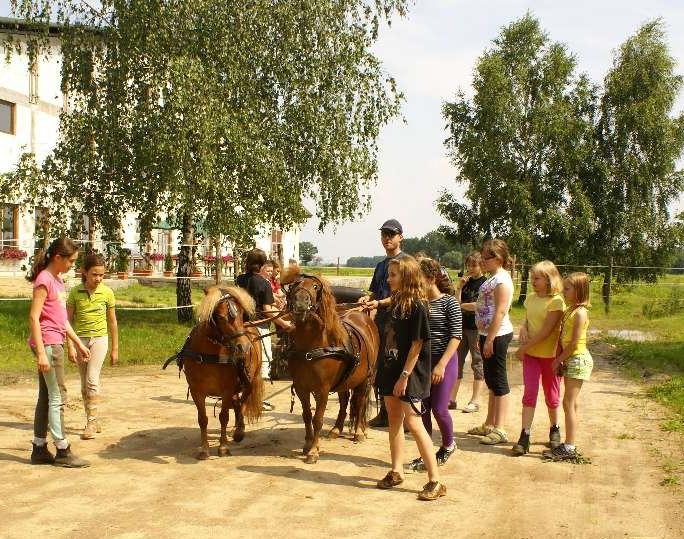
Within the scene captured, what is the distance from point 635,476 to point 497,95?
88.2ft

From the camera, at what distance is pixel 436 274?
6781mm

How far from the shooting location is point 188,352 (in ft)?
22.8

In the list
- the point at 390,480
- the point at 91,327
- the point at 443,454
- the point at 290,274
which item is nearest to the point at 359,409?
the point at 443,454

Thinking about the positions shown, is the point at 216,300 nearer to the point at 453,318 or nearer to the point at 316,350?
the point at 316,350

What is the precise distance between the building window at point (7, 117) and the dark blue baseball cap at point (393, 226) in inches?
950

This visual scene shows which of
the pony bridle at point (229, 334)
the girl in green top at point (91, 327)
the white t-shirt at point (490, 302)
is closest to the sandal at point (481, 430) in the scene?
the white t-shirt at point (490, 302)

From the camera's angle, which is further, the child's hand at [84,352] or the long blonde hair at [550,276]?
the long blonde hair at [550,276]

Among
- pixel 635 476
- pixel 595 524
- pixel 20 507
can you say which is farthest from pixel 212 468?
pixel 635 476

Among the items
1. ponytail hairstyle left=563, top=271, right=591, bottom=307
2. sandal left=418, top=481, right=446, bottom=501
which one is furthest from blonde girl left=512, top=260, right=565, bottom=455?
sandal left=418, top=481, right=446, bottom=501

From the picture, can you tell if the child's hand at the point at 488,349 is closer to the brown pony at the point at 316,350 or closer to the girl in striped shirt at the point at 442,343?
the girl in striped shirt at the point at 442,343

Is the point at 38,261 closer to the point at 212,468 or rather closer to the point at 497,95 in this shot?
the point at 212,468

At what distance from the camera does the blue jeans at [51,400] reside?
261 inches

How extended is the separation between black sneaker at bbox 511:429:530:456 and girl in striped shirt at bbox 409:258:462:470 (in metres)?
0.65

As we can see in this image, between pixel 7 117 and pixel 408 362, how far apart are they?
26.3m
